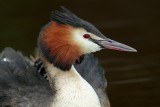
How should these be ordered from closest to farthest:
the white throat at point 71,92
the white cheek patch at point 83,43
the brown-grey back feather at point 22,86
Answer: the white cheek patch at point 83,43 < the white throat at point 71,92 < the brown-grey back feather at point 22,86

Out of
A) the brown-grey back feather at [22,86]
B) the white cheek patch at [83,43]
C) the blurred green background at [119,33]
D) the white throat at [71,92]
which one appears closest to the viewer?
the white cheek patch at [83,43]

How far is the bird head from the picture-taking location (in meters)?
7.74

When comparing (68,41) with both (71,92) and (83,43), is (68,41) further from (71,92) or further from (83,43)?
(71,92)

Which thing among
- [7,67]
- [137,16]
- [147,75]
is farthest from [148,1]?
[7,67]

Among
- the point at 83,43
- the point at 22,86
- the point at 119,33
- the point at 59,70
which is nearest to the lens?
the point at 83,43

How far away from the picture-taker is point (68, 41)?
Answer: 780 cm

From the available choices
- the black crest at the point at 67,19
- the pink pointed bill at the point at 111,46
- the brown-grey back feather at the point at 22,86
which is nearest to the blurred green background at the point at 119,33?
the brown-grey back feather at the point at 22,86

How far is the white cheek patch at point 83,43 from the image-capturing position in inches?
304

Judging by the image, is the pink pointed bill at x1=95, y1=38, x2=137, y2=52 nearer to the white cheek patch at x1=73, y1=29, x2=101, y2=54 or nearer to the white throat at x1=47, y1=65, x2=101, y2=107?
the white cheek patch at x1=73, y1=29, x2=101, y2=54

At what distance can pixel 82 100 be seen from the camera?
793cm

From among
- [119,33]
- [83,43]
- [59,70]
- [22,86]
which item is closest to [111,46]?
[83,43]

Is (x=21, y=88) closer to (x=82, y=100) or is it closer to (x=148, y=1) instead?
(x=82, y=100)

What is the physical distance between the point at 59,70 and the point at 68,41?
0.33m

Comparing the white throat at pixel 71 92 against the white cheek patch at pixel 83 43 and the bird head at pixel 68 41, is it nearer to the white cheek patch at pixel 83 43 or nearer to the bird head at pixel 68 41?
the bird head at pixel 68 41
